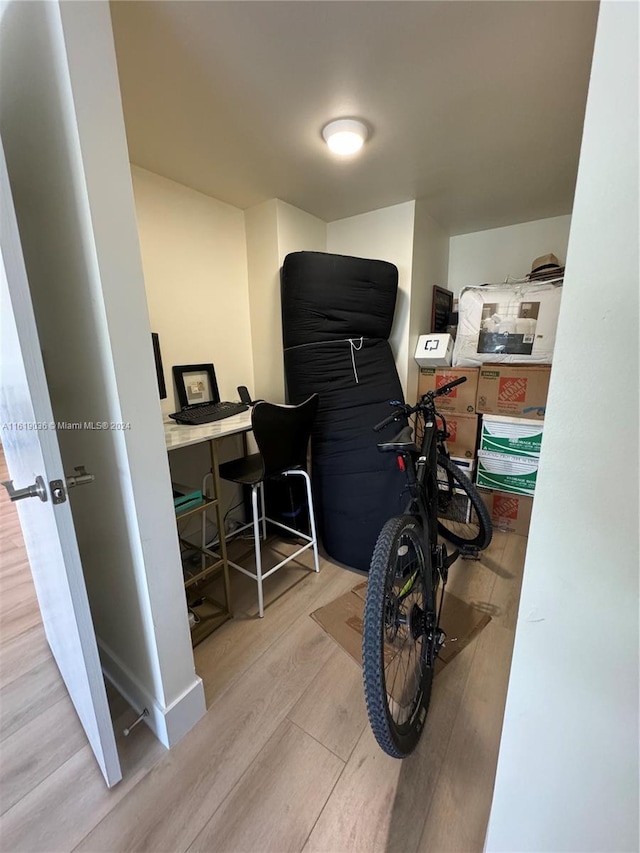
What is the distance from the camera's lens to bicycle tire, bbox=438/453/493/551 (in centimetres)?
202

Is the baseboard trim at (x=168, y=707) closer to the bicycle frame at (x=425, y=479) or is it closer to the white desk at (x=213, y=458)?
the white desk at (x=213, y=458)

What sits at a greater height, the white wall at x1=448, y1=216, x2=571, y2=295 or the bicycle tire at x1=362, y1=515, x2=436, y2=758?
the white wall at x1=448, y1=216, x2=571, y2=295

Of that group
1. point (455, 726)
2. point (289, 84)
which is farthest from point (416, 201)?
point (455, 726)

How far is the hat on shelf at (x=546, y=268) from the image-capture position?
7.53 ft

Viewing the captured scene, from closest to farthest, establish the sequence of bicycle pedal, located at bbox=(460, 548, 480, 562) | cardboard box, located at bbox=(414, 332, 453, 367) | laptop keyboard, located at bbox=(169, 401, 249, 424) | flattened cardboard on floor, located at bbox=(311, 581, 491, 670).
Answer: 1. flattened cardboard on floor, located at bbox=(311, 581, 491, 670)
2. laptop keyboard, located at bbox=(169, 401, 249, 424)
3. bicycle pedal, located at bbox=(460, 548, 480, 562)
4. cardboard box, located at bbox=(414, 332, 453, 367)

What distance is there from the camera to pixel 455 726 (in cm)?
124

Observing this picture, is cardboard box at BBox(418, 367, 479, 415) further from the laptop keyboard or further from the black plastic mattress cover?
the laptop keyboard

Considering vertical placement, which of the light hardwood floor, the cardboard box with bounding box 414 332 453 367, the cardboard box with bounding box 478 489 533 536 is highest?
the cardboard box with bounding box 414 332 453 367

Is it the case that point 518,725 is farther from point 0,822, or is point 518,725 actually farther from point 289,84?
point 289,84

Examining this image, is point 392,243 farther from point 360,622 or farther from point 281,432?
point 360,622

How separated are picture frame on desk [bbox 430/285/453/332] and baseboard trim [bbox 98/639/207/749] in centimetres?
261

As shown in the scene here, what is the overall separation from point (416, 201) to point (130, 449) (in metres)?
2.22

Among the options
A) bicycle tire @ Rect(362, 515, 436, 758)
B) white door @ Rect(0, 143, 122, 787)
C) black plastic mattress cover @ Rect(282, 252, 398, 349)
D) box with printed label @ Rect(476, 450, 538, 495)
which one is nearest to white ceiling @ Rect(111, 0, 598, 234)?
black plastic mattress cover @ Rect(282, 252, 398, 349)

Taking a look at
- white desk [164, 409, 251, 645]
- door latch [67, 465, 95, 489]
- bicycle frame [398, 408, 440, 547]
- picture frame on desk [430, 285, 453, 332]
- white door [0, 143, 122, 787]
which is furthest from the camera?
picture frame on desk [430, 285, 453, 332]
